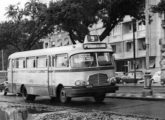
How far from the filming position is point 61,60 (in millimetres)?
18203

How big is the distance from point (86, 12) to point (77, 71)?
9865 millimetres

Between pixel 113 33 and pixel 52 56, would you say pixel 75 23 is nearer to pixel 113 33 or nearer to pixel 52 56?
pixel 52 56

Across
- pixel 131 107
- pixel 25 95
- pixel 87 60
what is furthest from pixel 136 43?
pixel 131 107

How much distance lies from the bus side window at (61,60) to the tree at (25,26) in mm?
9585

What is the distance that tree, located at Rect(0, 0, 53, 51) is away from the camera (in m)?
30.7

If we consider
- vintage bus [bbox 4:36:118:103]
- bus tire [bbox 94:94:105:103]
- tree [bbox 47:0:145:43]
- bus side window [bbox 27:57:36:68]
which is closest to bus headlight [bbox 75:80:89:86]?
vintage bus [bbox 4:36:118:103]

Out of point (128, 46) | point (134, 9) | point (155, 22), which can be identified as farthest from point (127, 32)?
point (134, 9)

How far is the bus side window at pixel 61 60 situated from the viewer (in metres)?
17.8

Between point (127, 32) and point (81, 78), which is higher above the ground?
point (127, 32)

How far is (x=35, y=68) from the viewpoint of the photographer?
20.7m

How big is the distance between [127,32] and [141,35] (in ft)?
14.7

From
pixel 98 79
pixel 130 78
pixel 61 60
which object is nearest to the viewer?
pixel 98 79

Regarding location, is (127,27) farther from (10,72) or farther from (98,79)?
(98,79)

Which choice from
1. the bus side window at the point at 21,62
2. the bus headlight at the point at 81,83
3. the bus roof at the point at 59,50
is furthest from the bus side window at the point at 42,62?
the bus headlight at the point at 81,83
